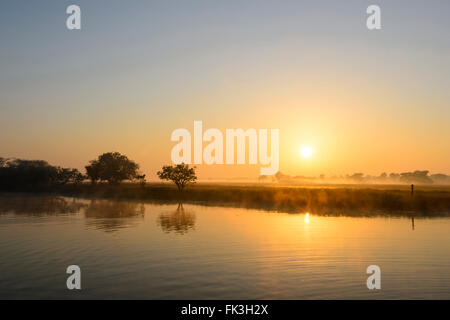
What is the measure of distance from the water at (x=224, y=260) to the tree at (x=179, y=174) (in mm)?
71446

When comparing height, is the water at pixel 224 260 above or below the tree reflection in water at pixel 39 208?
above

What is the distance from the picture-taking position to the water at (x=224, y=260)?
16422 millimetres

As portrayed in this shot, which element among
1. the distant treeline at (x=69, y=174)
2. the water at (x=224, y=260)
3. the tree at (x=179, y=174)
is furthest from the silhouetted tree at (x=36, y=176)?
the water at (x=224, y=260)

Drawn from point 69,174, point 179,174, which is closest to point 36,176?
point 69,174

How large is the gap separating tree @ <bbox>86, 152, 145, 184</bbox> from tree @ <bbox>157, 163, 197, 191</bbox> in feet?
129

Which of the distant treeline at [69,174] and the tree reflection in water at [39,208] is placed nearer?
the tree reflection in water at [39,208]

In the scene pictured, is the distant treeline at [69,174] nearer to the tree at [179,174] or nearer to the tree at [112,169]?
the tree at [112,169]

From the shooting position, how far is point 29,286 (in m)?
16.8

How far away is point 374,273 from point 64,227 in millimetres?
29764

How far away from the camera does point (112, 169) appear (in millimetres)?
154375

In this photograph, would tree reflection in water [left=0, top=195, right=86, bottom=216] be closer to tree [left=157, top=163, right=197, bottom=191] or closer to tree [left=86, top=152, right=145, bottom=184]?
tree [left=157, top=163, right=197, bottom=191]

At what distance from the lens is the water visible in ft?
53.9

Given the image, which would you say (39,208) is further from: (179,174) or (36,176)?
(36,176)
